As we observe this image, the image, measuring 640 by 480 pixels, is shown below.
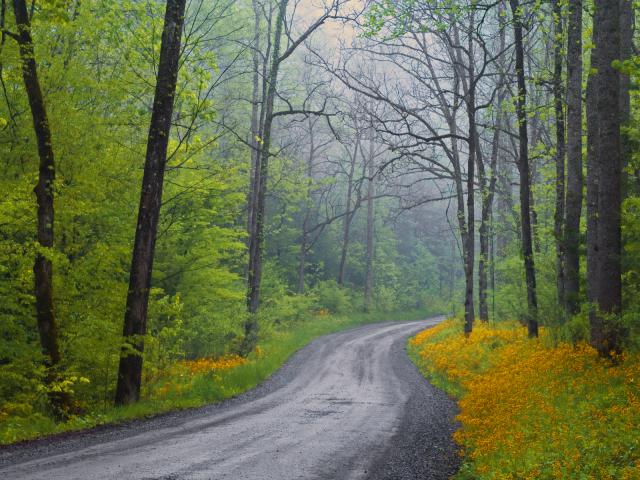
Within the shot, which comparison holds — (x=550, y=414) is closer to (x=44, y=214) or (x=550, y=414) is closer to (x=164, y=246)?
(x=44, y=214)

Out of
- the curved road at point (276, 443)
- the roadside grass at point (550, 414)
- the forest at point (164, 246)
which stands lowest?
the curved road at point (276, 443)

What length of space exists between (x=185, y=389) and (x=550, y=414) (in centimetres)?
861

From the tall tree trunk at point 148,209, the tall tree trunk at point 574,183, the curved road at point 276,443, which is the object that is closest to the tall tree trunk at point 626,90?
the tall tree trunk at point 574,183

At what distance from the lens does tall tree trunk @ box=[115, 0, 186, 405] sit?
11.8m

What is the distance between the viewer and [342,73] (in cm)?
2097

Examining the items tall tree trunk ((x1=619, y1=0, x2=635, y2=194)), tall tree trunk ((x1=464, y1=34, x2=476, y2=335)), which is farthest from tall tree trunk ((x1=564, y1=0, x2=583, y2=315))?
tall tree trunk ((x1=464, y1=34, x2=476, y2=335))

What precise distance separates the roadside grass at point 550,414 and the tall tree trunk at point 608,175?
107 centimetres

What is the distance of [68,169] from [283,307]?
1985 centimetres

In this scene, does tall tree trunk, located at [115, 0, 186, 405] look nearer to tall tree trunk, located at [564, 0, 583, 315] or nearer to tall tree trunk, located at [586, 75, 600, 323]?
tall tree trunk, located at [586, 75, 600, 323]

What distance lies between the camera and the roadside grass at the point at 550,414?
624cm

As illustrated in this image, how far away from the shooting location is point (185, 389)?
1366 centimetres

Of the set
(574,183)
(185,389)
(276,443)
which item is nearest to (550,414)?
(276,443)

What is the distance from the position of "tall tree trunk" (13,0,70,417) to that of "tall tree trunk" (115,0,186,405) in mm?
1385

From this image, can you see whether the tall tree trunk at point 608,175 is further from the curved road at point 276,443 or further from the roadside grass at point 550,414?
the curved road at point 276,443
